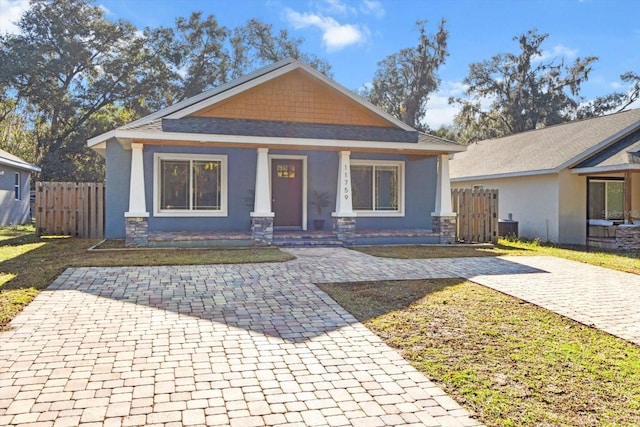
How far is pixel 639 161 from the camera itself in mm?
13742

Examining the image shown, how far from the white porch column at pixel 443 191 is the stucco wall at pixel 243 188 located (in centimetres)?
A: 131

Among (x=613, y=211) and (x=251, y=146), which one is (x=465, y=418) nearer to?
(x=251, y=146)

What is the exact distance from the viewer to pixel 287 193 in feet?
47.5

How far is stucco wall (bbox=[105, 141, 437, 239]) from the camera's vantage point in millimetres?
13438

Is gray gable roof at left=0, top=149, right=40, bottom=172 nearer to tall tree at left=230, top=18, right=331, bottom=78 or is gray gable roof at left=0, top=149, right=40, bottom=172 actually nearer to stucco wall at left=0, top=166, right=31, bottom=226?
stucco wall at left=0, top=166, right=31, bottom=226

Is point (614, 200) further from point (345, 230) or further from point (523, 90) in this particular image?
point (523, 90)

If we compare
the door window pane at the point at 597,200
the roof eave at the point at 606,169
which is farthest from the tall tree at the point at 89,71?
the door window pane at the point at 597,200

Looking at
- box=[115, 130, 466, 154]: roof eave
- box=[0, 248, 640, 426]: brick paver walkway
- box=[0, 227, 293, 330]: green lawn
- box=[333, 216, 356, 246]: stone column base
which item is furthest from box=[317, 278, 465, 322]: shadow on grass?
box=[115, 130, 466, 154]: roof eave

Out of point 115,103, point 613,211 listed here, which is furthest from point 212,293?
point 115,103

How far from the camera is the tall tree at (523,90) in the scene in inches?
1323

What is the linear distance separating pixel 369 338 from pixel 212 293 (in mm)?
2810

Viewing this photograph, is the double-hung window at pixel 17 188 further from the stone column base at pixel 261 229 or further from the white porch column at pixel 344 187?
the white porch column at pixel 344 187

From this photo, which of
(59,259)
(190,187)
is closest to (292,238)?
(190,187)

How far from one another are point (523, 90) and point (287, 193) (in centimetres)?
2718
